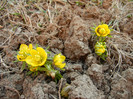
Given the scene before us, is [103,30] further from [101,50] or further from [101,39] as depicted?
[101,50]

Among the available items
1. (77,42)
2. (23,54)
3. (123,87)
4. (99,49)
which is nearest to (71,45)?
(77,42)

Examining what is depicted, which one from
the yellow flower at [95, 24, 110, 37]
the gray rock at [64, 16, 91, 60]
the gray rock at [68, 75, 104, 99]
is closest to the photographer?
the gray rock at [68, 75, 104, 99]

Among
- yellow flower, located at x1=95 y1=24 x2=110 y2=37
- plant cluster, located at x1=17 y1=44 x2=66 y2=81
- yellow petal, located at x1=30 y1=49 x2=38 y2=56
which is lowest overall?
plant cluster, located at x1=17 y1=44 x2=66 y2=81

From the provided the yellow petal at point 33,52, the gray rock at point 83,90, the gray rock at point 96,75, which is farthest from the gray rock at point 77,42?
the yellow petal at point 33,52

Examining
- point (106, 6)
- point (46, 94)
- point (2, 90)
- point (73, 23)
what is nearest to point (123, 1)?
point (106, 6)

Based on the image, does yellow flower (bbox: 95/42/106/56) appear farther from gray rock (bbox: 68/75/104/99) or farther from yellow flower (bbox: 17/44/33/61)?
yellow flower (bbox: 17/44/33/61)

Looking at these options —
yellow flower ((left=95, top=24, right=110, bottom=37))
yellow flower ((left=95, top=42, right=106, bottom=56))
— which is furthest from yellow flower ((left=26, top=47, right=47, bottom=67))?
yellow flower ((left=95, top=24, right=110, bottom=37))

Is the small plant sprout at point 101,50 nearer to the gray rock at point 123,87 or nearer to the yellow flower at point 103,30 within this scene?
the yellow flower at point 103,30

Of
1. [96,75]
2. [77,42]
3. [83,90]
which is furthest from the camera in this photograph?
[77,42]
